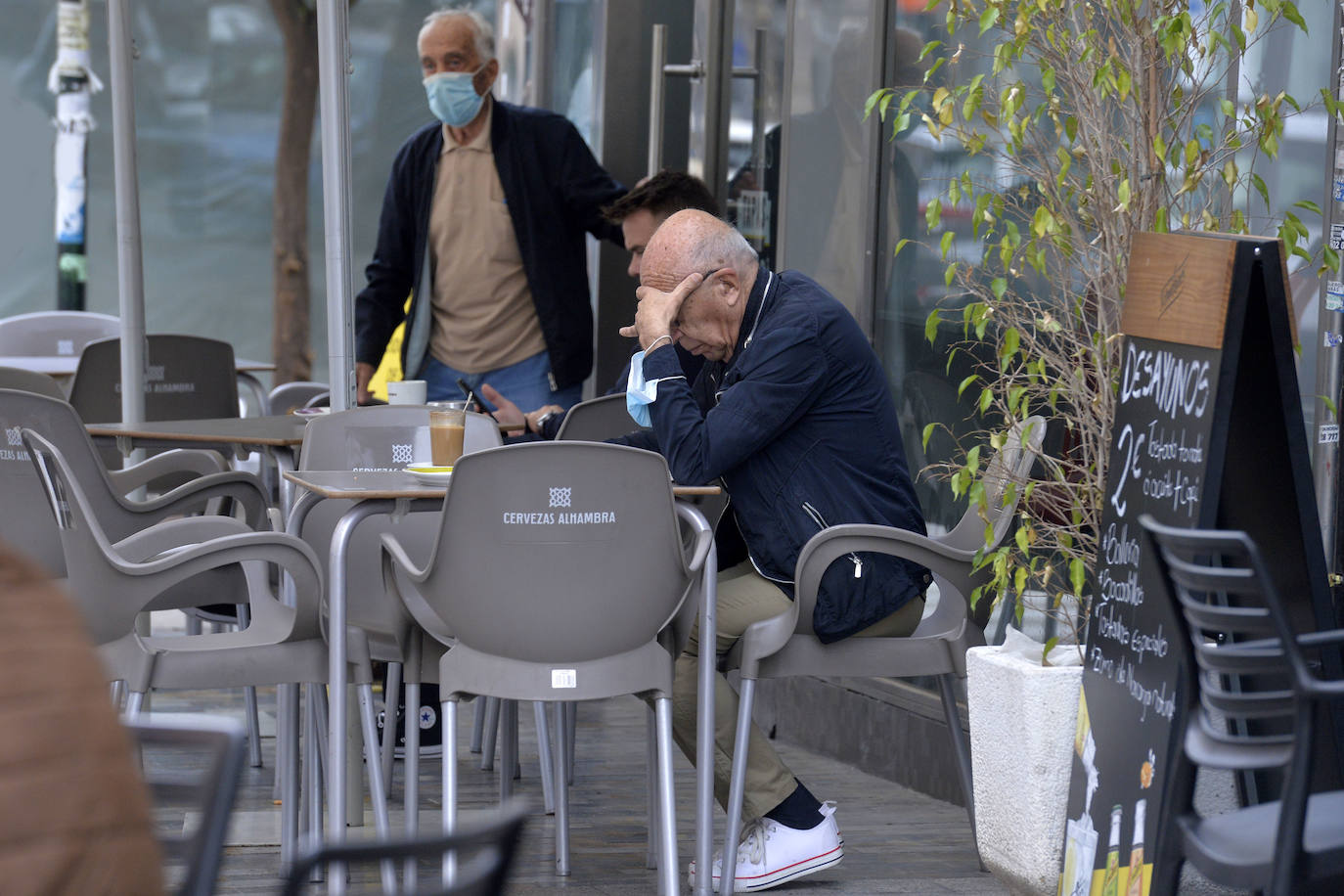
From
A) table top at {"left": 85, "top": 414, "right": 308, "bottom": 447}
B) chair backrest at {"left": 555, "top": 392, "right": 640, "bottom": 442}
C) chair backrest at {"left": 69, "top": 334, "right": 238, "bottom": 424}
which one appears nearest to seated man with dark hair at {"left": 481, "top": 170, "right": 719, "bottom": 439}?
chair backrest at {"left": 555, "top": 392, "right": 640, "bottom": 442}

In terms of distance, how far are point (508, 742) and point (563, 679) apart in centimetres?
109

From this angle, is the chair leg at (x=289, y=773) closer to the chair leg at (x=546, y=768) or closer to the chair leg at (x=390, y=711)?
the chair leg at (x=390, y=711)

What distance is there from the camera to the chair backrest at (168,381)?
5.89 meters

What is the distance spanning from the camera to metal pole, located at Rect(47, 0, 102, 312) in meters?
10.6

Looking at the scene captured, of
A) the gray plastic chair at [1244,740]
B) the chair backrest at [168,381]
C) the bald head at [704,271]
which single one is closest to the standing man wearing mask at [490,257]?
the chair backrest at [168,381]

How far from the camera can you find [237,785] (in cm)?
152

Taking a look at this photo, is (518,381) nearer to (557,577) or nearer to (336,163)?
(336,163)

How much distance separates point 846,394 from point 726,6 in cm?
288

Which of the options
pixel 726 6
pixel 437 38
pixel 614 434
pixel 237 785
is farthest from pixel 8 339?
pixel 237 785

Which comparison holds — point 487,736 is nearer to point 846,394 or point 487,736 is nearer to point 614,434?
point 614,434

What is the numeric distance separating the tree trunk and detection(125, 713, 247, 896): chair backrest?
30.0 feet

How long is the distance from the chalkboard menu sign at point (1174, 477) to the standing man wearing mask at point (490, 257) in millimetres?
2870

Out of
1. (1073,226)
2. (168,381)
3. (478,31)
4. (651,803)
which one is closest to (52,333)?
(168,381)

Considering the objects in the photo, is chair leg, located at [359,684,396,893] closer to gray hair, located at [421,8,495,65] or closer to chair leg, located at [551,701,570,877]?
chair leg, located at [551,701,570,877]
